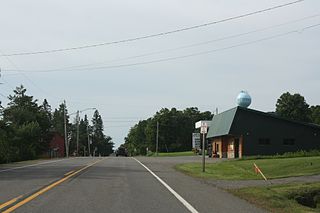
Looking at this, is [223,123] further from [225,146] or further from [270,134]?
[270,134]

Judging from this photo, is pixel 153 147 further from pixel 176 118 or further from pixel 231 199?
pixel 231 199

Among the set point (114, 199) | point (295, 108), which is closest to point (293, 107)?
point (295, 108)

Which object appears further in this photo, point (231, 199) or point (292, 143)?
point (292, 143)

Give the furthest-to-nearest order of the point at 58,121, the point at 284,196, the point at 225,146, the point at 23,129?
the point at 58,121 < the point at 23,129 < the point at 225,146 < the point at 284,196

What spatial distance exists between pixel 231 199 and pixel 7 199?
626 centimetres

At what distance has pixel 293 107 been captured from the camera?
4087 inches

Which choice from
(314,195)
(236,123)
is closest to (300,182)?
(314,195)

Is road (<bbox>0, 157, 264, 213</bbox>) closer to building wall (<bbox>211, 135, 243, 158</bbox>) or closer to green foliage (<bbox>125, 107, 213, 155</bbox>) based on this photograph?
building wall (<bbox>211, 135, 243, 158</bbox>)

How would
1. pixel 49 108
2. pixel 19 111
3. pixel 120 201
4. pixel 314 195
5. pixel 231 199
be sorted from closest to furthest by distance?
1. pixel 120 201
2. pixel 231 199
3. pixel 314 195
4. pixel 19 111
5. pixel 49 108

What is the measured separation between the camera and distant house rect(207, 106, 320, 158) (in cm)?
5653

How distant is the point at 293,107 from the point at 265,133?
4907 centimetres

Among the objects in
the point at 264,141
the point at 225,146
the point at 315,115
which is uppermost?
the point at 315,115

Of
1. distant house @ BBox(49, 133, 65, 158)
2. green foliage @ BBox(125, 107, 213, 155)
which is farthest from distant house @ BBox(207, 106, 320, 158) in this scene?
green foliage @ BBox(125, 107, 213, 155)

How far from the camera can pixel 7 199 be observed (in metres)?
13.6
